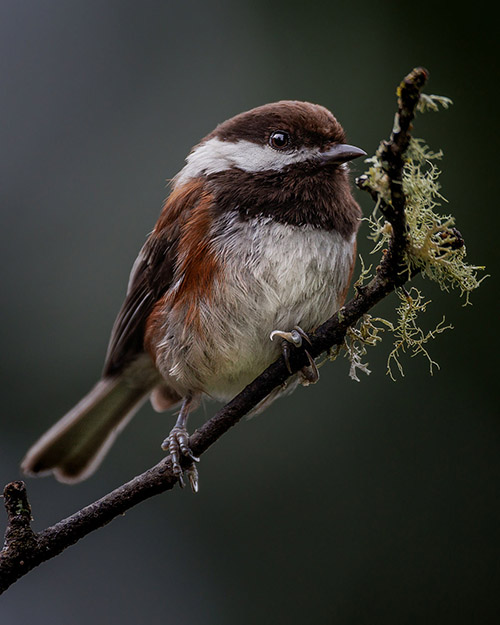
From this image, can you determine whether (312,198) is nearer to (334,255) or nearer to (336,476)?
(334,255)

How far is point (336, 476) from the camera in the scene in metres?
4.02

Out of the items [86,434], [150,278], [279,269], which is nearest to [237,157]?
[279,269]

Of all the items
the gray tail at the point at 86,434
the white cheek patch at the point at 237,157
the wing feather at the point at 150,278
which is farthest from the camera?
the gray tail at the point at 86,434

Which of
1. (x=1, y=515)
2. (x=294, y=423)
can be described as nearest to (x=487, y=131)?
(x=294, y=423)

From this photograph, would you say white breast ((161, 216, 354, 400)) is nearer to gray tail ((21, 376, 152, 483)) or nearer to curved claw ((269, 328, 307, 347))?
curved claw ((269, 328, 307, 347))

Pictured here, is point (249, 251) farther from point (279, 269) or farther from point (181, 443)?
point (181, 443)

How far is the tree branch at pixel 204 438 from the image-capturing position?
1649 millimetres

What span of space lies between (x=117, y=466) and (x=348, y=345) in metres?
2.50

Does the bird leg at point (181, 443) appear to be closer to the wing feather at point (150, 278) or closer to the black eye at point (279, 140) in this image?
the wing feather at point (150, 278)

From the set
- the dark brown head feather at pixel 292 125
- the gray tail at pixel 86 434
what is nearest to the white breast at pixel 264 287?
the dark brown head feather at pixel 292 125

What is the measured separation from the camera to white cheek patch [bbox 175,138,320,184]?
8.58ft

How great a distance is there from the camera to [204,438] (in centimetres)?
202

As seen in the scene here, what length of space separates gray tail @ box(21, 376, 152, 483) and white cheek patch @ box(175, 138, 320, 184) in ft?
3.60

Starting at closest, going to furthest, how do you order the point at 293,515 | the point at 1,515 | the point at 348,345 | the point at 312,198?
1. the point at 348,345
2. the point at 312,198
3. the point at 293,515
4. the point at 1,515
